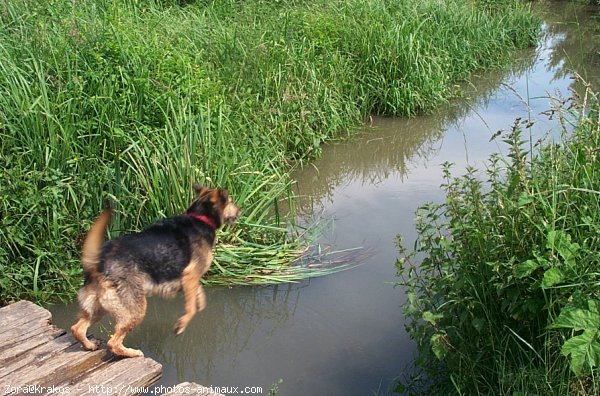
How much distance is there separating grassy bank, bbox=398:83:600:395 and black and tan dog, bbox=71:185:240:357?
129 cm

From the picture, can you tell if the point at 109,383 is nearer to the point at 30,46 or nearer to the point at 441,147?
the point at 30,46

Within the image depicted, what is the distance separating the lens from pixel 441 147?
27.9 ft

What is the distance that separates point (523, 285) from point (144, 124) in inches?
143

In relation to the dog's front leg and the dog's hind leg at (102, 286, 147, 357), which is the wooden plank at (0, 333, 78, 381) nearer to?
the dog's hind leg at (102, 286, 147, 357)

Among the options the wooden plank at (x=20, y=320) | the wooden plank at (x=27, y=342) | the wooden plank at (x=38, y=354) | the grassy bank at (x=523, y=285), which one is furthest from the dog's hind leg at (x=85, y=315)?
the grassy bank at (x=523, y=285)

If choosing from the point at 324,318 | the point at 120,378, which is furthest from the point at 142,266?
the point at 324,318

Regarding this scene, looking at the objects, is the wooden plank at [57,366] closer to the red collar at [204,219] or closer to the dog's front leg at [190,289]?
the dog's front leg at [190,289]

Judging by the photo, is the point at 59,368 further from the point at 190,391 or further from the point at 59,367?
the point at 190,391

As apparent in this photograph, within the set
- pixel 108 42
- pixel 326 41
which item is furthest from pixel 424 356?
pixel 326 41

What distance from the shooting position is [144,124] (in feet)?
18.7

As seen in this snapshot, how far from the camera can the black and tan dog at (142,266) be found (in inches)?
136

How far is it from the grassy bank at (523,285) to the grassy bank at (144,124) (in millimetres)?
1785

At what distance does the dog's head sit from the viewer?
4.12 meters

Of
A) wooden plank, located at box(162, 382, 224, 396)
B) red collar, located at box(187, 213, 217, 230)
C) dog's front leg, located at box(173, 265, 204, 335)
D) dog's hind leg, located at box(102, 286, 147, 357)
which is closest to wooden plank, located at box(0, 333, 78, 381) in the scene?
dog's hind leg, located at box(102, 286, 147, 357)
